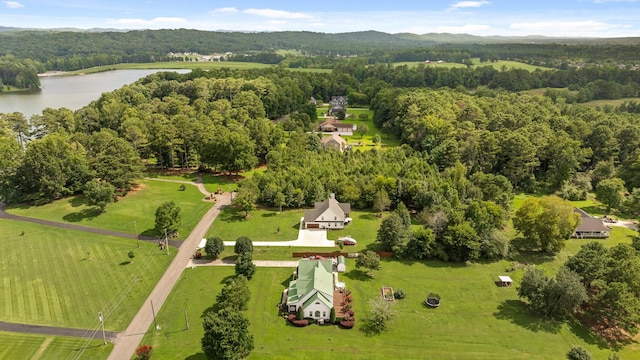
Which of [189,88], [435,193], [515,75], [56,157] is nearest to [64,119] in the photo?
[56,157]

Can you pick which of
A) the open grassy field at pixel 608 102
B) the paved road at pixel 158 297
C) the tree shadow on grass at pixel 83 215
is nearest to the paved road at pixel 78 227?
the tree shadow on grass at pixel 83 215

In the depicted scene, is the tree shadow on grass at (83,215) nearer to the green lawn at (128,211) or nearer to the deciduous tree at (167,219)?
the green lawn at (128,211)

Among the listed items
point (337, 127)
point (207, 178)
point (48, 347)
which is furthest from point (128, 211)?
point (337, 127)

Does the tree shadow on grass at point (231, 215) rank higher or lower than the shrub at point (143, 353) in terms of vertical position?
higher

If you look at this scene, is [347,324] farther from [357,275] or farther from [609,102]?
[609,102]

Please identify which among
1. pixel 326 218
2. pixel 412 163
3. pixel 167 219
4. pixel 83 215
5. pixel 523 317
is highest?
pixel 412 163

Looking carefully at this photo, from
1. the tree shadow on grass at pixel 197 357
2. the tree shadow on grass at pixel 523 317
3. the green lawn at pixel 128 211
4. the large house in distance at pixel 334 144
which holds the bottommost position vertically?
the tree shadow on grass at pixel 523 317

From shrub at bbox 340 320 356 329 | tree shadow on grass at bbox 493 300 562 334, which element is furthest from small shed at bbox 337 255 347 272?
tree shadow on grass at bbox 493 300 562 334
